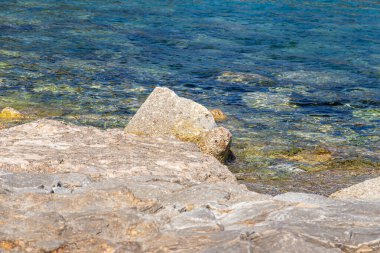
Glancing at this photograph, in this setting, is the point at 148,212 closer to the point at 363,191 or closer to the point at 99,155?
the point at 99,155

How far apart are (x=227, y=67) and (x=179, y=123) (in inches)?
287

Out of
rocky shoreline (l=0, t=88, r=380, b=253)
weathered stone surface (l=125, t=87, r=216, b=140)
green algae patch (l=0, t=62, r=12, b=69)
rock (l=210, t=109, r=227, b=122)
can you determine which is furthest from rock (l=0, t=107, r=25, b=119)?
rocky shoreline (l=0, t=88, r=380, b=253)

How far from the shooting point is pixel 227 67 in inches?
690

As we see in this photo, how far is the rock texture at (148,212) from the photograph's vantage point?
465 centimetres

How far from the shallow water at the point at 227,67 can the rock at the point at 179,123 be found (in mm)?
515

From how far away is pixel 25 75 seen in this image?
15.5 m

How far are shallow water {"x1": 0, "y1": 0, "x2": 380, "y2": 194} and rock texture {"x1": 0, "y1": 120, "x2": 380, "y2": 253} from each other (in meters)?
3.61

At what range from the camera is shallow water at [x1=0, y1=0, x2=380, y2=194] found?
12.2 m

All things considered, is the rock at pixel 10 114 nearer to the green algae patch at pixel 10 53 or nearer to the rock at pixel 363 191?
the green algae patch at pixel 10 53

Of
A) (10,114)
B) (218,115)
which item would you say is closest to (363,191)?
(218,115)

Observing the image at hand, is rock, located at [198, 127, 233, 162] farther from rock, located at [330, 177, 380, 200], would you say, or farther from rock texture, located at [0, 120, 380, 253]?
rock texture, located at [0, 120, 380, 253]

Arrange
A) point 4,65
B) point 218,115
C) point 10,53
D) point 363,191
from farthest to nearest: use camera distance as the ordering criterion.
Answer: point 10,53 → point 4,65 → point 218,115 → point 363,191

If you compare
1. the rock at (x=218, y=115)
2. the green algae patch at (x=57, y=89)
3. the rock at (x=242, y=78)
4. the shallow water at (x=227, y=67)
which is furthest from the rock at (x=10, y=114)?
the rock at (x=242, y=78)

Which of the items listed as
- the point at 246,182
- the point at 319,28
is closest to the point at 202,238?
the point at 246,182
